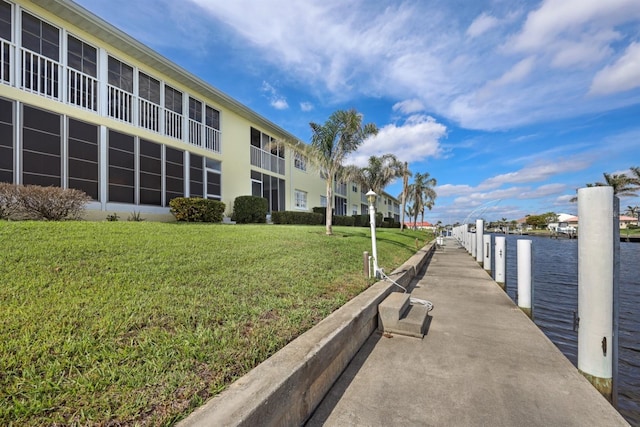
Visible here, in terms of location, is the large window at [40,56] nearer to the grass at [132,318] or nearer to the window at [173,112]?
the window at [173,112]

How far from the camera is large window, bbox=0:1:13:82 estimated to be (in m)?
8.08

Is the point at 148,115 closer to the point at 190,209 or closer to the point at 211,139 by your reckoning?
the point at 211,139

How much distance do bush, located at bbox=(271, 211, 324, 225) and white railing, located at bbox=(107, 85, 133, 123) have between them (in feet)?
29.2

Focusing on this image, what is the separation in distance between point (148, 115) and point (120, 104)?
1.05m

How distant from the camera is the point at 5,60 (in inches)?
321

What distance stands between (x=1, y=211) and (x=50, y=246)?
4.27 metres

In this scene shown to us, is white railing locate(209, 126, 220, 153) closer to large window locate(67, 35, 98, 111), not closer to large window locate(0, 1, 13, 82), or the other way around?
large window locate(67, 35, 98, 111)

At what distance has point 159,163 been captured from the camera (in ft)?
39.5

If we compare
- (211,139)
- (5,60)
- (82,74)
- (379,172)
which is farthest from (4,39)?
(379,172)

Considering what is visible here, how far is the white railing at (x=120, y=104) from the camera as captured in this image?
10445mm

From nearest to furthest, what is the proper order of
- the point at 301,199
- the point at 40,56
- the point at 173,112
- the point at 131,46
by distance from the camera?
the point at 40,56 < the point at 131,46 < the point at 173,112 < the point at 301,199

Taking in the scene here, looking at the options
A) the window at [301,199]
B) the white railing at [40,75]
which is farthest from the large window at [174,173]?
the window at [301,199]

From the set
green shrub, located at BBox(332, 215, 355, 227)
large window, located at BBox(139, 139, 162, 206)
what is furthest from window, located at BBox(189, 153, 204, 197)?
green shrub, located at BBox(332, 215, 355, 227)

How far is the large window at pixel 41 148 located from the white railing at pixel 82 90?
0.83 m
